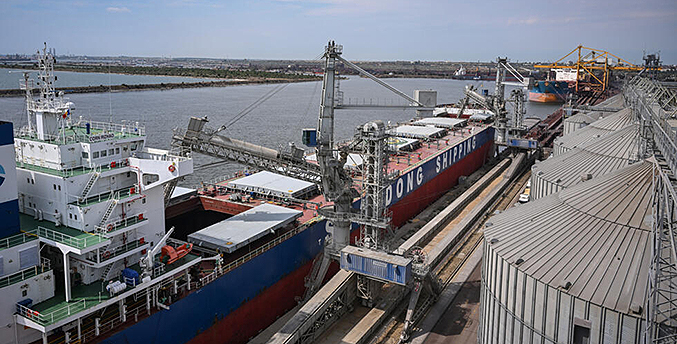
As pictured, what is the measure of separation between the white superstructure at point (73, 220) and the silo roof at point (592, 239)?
1138cm

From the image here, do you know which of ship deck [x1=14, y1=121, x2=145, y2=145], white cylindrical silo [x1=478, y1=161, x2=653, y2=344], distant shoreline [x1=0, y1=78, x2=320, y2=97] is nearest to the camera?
white cylindrical silo [x1=478, y1=161, x2=653, y2=344]

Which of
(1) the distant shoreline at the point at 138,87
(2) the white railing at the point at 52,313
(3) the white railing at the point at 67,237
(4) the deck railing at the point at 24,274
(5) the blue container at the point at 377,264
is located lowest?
(5) the blue container at the point at 377,264

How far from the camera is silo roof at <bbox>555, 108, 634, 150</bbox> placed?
3594 centimetres

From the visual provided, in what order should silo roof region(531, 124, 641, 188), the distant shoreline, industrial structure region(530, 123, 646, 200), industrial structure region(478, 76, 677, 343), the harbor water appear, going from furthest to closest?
the distant shoreline
the harbor water
silo roof region(531, 124, 641, 188)
industrial structure region(530, 123, 646, 200)
industrial structure region(478, 76, 677, 343)

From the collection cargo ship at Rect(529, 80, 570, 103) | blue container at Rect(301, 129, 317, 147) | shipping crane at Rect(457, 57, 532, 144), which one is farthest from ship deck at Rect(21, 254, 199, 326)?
cargo ship at Rect(529, 80, 570, 103)

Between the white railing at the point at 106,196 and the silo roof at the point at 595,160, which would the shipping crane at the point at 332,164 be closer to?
the white railing at the point at 106,196

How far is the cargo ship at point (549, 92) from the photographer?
130875 millimetres

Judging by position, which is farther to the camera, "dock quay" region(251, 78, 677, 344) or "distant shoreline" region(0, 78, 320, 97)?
"distant shoreline" region(0, 78, 320, 97)

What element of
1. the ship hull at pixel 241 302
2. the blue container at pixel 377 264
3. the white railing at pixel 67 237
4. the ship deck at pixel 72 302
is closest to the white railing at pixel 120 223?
the white railing at pixel 67 237

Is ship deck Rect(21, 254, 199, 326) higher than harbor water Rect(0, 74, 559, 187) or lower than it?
lower

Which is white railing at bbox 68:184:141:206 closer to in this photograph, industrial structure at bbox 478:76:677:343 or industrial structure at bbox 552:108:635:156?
industrial structure at bbox 478:76:677:343

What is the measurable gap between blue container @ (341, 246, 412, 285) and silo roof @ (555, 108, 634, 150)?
20154 millimetres

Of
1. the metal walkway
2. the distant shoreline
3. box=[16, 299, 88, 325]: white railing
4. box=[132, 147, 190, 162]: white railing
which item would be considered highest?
the distant shoreline

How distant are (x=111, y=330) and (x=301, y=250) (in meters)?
9.66
